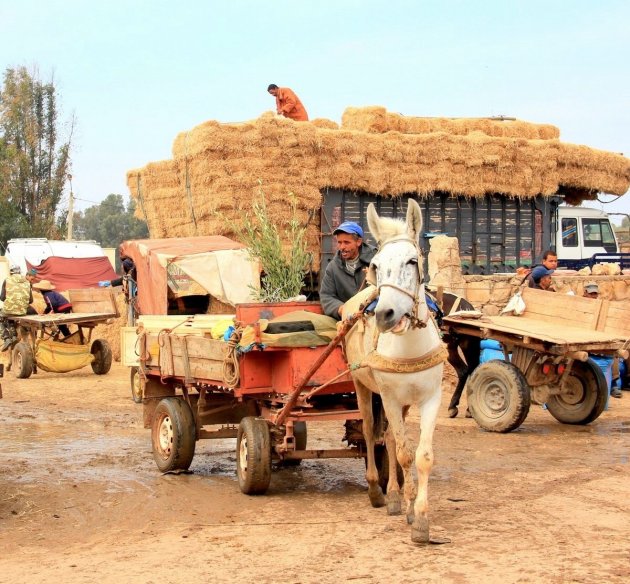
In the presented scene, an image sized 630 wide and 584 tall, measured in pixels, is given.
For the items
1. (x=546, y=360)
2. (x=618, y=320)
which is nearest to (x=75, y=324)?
(x=546, y=360)

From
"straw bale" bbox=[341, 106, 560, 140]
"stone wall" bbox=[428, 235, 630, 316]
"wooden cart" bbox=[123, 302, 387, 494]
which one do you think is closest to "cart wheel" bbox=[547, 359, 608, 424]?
"stone wall" bbox=[428, 235, 630, 316]

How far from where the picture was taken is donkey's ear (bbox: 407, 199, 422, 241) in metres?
6.43

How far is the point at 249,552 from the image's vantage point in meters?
6.13

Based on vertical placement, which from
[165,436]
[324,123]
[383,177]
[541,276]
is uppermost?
[324,123]

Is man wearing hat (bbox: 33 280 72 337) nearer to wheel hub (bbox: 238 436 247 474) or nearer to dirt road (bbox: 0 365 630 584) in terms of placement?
dirt road (bbox: 0 365 630 584)

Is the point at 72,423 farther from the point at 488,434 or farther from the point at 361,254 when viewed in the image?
the point at 361,254

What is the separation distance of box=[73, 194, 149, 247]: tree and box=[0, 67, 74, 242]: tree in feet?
99.7

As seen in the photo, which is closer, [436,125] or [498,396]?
[498,396]

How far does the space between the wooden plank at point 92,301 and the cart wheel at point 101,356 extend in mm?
642

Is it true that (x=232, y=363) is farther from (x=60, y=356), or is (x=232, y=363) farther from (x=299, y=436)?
(x=60, y=356)

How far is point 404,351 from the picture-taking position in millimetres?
6523

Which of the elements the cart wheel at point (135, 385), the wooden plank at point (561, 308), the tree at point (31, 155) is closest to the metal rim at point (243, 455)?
the wooden plank at point (561, 308)

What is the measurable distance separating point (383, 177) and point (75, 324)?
666 centimetres

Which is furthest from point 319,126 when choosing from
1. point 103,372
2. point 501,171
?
point 103,372
